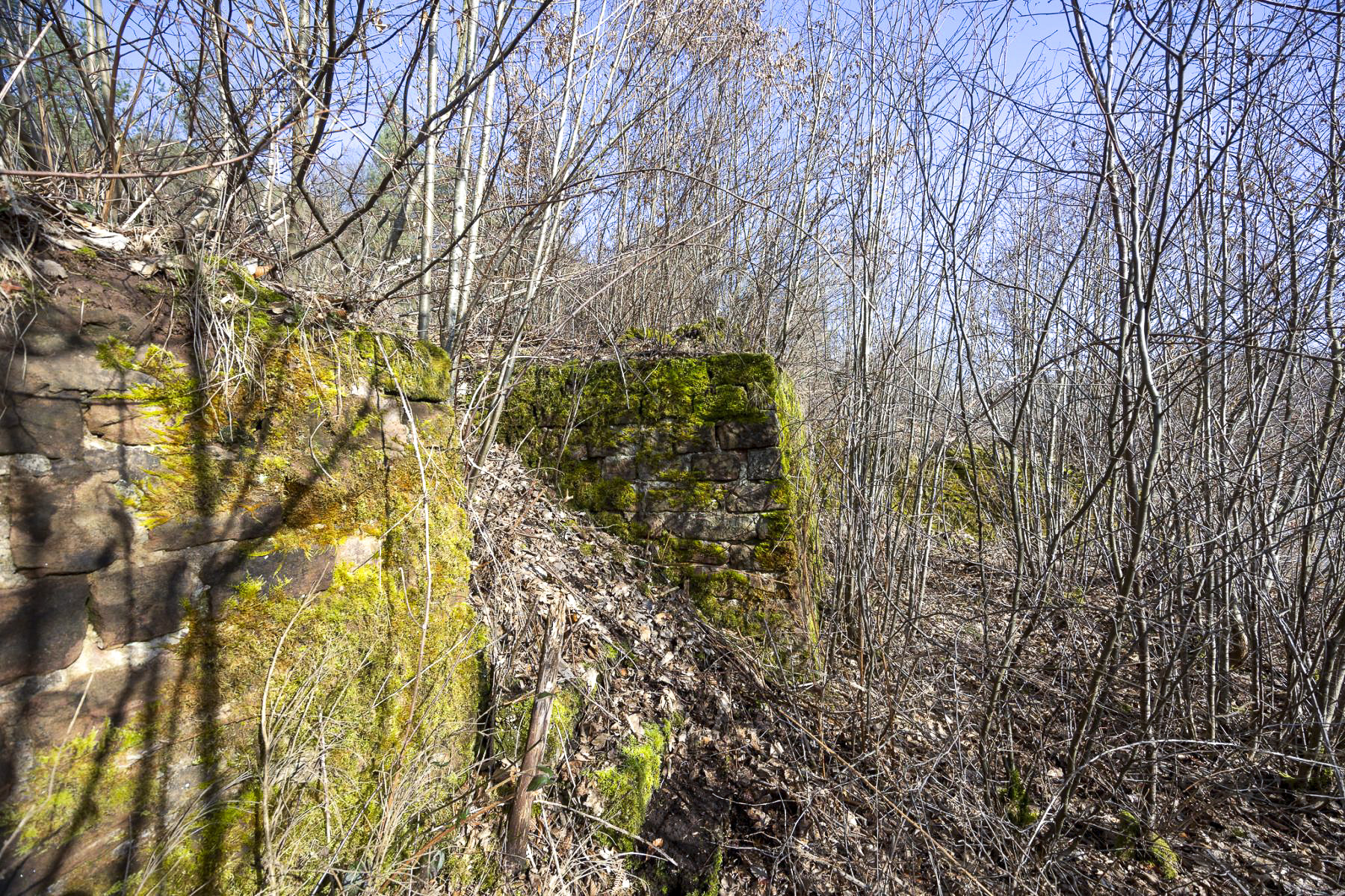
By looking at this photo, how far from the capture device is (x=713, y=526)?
12.7ft

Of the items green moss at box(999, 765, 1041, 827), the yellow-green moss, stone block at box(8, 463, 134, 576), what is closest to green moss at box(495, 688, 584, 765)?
the yellow-green moss

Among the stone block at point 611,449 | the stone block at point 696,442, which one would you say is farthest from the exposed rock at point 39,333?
the stone block at point 696,442

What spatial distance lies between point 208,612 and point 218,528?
232 mm

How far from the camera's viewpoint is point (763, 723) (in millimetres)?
3256

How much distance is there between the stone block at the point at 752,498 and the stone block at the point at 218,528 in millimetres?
2708

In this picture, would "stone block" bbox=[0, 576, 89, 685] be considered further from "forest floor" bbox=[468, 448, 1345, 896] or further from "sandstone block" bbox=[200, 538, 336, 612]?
"forest floor" bbox=[468, 448, 1345, 896]

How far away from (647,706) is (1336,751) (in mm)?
3713

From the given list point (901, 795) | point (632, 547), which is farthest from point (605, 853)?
point (632, 547)

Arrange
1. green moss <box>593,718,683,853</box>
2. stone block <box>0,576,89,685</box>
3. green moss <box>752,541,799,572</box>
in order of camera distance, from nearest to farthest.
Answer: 1. stone block <box>0,576,89,685</box>
2. green moss <box>593,718,683,853</box>
3. green moss <box>752,541,799,572</box>

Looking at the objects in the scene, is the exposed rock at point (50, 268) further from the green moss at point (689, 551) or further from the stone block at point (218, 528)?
the green moss at point (689, 551)

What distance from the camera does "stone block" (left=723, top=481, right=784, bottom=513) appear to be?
3.79 metres

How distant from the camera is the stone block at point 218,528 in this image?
4.75ft

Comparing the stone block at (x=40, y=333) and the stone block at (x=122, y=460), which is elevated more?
the stone block at (x=40, y=333)

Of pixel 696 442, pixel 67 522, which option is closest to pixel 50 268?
pixel 67 522
